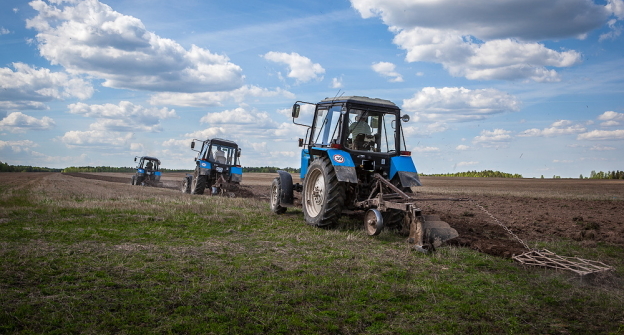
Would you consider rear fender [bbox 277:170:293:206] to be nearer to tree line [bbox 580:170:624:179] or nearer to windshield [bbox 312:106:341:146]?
windshield [bbox 312:106:341:146]

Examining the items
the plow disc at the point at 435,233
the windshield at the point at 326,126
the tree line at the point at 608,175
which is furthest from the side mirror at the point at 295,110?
the tree line at the point at 608,175

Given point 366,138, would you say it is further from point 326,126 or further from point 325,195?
point 325,195

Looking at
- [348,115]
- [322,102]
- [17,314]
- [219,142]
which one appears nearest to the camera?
[17,314]

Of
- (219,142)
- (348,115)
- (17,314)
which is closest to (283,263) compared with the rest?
(17,314)

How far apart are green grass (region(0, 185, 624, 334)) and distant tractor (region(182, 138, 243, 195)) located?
35.5 ft

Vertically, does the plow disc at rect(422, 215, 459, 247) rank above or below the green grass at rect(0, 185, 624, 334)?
above

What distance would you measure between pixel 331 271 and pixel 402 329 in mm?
1739

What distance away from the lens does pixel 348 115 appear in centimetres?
895

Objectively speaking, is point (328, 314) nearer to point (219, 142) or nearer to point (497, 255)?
point (497, 255)

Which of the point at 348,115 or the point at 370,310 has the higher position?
the point at 348,115

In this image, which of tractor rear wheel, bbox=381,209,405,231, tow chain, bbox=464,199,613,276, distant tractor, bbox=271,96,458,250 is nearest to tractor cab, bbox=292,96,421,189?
distant tractor, bbox=271,96,458,250

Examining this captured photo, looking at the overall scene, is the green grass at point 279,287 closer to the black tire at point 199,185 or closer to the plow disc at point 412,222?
the plow disc at point 412,222

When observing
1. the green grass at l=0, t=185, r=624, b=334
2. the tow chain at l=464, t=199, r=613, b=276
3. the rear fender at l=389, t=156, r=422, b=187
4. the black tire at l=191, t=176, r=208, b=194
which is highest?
the rear fender at l=389, t=156, r=422, b=187

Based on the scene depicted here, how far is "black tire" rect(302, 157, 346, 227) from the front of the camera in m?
8.43
